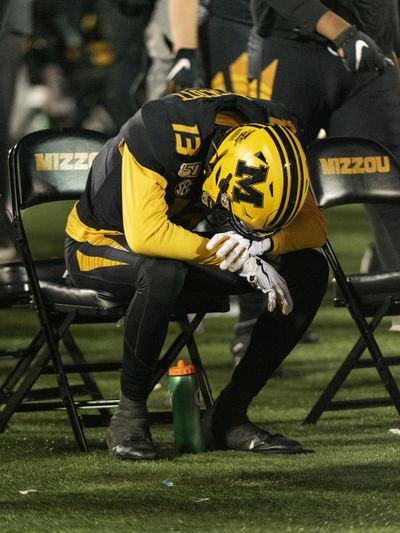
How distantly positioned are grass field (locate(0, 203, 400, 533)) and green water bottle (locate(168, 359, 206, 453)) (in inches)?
2.6

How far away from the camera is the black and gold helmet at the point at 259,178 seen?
5531mm

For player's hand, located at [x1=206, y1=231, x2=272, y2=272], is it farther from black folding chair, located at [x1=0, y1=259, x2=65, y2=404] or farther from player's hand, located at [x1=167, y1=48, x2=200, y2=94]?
player's hand, located at [x1=167, y1=48, x2=200, y2=94]

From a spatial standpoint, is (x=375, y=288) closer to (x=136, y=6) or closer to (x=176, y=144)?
(x=176, y=144)

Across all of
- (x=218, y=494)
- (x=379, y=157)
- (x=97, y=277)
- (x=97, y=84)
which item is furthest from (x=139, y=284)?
(x=97, y=84)

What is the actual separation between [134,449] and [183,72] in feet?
7.60

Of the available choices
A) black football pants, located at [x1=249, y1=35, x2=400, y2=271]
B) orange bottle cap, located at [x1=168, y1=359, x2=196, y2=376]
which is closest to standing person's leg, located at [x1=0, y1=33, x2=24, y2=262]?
black football pants, located at [x1=249, y1=35, x2=400, y2=271]

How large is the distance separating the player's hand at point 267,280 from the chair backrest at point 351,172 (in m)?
A: 1.01

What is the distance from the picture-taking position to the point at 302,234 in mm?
5938

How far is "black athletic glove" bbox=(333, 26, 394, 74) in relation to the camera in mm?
6918

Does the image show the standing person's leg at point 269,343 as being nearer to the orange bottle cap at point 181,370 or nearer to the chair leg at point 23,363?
the orange bottle cap at point 181,370

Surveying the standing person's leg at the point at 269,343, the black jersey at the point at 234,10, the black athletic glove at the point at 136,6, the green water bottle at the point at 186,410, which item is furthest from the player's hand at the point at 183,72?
the black athletic glove at the point at 136,6

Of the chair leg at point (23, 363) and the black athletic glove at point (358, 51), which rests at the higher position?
the black athletic glove at point (358, 51)

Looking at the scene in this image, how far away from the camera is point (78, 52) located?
73.9ft

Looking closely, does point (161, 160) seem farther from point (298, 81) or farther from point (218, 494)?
point (298, 81)
